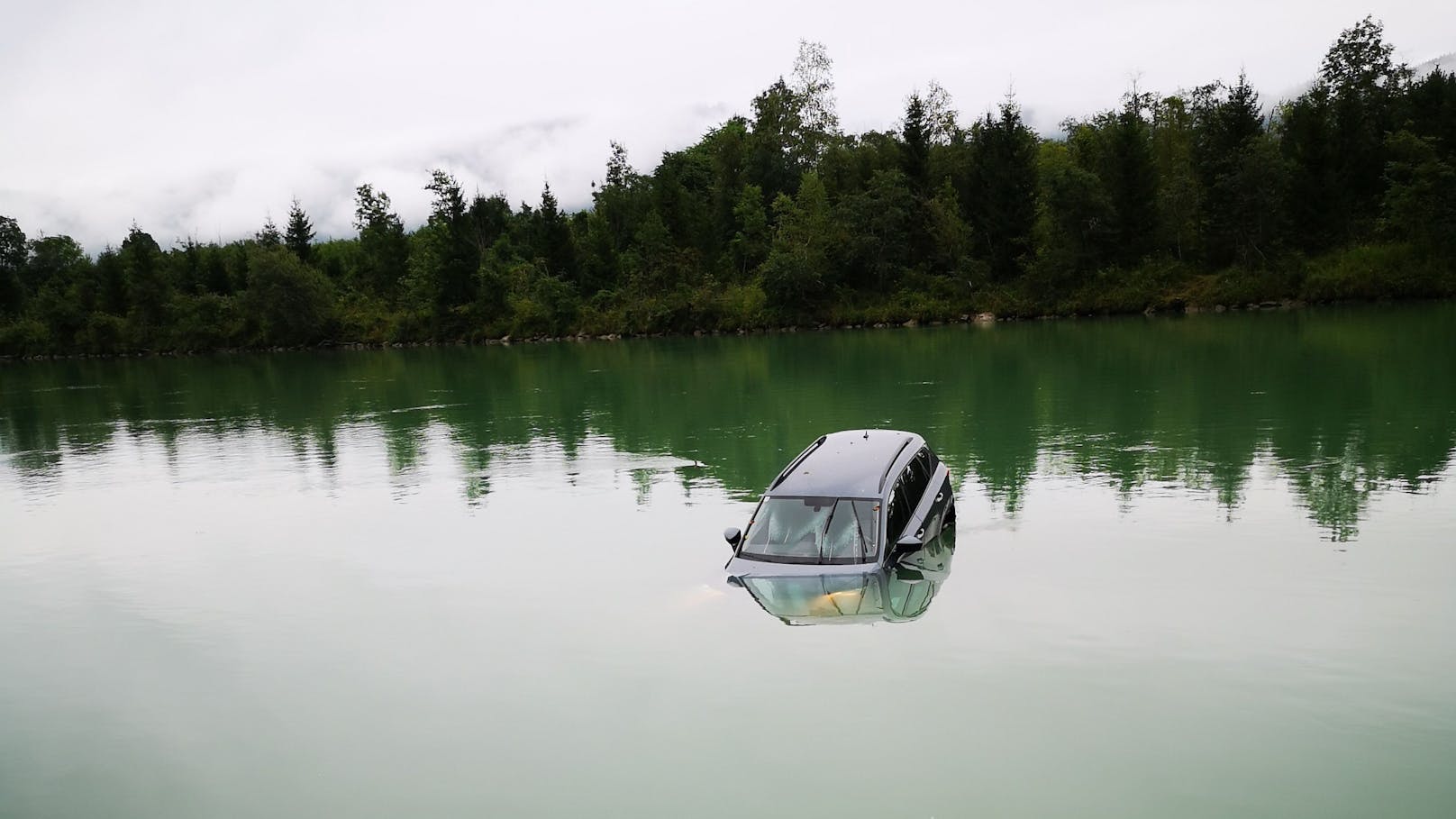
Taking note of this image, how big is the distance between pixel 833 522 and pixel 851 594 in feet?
3.39

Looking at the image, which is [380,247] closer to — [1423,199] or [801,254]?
[801,254]

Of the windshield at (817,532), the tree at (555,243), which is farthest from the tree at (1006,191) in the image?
the windshield at (817,532)

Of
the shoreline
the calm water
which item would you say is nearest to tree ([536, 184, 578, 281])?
the shoreline

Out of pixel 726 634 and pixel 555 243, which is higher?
pixel 555 243

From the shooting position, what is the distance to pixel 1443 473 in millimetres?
17578

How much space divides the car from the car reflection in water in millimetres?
130

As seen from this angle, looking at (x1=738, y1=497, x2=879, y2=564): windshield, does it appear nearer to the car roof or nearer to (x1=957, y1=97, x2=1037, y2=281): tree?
the car roof

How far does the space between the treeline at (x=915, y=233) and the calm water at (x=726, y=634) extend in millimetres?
44531

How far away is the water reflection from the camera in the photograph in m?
20.4

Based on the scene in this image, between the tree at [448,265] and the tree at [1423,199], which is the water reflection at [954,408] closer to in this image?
the tree at [1423,199]

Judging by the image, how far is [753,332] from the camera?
81625 millimetres

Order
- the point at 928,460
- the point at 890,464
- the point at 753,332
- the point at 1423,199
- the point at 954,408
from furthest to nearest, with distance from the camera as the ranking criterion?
the point at 753,332
the point at 1423,199
the point at 954,408
the point at 928,460
the point at 890,464

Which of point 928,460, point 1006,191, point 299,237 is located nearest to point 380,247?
point 299,237

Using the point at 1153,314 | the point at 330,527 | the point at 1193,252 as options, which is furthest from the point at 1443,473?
the point at 1193,252
